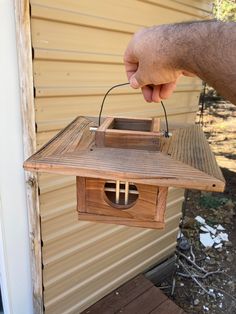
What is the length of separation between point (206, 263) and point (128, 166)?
3.01 meters

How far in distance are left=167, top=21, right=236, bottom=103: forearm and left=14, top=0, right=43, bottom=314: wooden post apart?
2.88 ft

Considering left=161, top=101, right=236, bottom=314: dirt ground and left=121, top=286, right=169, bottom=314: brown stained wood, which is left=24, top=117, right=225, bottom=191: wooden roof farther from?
left=161, top=101, right=236, bottom=314: dirt ground

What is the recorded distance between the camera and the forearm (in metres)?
0.63

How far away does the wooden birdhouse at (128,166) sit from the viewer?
76cm

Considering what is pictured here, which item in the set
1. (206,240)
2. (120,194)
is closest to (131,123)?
(120,194)

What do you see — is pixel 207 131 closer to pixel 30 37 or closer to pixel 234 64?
pixel 30 37

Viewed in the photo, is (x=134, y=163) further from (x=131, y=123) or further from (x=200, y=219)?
(x=200, y=219)

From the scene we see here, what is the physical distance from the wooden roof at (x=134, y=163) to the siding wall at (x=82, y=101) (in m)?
0.75

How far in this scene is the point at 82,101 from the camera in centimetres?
178

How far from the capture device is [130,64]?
91 centimetres

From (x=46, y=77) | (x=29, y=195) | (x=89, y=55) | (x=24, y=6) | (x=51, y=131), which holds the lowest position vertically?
(x=29, y=195)

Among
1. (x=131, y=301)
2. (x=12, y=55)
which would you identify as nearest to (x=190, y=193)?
(x=131, y=301)

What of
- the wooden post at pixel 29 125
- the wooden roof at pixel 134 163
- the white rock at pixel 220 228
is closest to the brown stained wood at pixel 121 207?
the wooden roof at pixel 134 163

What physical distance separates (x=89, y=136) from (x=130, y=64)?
261mm
